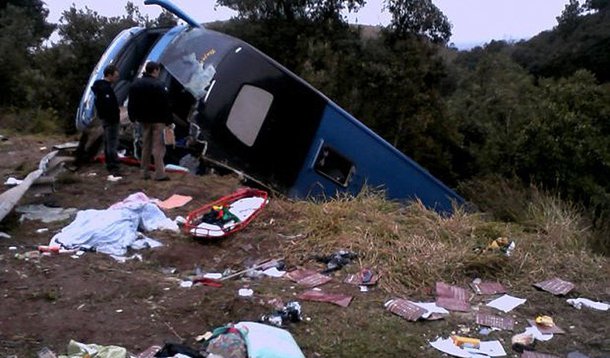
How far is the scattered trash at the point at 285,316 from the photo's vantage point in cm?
427

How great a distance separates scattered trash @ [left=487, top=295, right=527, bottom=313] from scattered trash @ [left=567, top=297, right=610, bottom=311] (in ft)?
1.13

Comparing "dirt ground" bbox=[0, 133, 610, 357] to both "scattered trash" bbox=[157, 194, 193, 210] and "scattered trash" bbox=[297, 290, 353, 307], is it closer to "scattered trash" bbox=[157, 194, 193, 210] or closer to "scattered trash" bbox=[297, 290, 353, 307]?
"scattered trash" bbox=[297, 290, 353, 307]

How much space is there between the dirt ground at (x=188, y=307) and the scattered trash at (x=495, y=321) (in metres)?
0.06

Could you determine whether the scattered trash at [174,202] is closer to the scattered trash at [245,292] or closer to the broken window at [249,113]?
the broken window at [249,113]

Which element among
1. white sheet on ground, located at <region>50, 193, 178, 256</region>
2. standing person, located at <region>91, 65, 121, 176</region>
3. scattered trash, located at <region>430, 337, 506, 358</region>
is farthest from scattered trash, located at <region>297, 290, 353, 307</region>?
standing person, located at <region>91, 65, 121, 176</region>

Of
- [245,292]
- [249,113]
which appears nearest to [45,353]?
[245,292]

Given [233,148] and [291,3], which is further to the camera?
[291,3]

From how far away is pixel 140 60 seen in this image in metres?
9.55

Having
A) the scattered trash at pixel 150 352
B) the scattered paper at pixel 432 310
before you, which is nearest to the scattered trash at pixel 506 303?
the scattered paper at pixel 432 310

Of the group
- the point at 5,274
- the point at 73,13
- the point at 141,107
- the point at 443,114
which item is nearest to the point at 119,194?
the point at 141,107

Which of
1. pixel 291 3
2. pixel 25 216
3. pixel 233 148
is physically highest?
pixel 291 3

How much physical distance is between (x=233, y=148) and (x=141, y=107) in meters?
1.18

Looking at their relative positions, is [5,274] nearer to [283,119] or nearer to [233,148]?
[233,148]

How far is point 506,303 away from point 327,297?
127 centimetres
